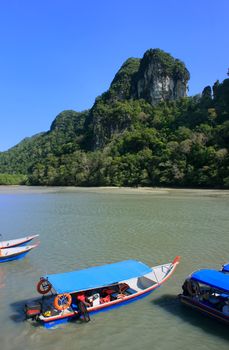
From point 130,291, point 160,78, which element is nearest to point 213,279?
point 130,291

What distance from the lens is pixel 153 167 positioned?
86000 mm

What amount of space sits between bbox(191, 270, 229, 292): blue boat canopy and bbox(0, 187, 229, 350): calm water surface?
1.22 m

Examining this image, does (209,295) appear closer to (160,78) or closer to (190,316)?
(190,316)

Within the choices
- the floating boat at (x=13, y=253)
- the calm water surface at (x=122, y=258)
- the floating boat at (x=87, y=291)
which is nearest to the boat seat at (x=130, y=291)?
the floating boat at (x=87, y=291)

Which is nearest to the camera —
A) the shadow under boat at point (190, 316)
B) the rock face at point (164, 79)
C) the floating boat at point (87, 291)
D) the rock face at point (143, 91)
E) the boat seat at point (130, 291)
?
the shadow under boat at point (190, 316)

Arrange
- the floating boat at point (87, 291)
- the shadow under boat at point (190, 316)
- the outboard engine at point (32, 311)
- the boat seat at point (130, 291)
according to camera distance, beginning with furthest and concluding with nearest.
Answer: the boat seat at point (130, 291) → the outboard engine at point (32, 311) → the floating boat at point (87, 291) → the shadow under boat at point (190, 316)

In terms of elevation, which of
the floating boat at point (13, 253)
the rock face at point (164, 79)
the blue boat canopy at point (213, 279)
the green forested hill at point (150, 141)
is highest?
the rock face at point (164, 79)

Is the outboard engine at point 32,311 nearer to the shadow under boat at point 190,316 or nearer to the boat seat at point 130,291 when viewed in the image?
the boat seat at point 130,291

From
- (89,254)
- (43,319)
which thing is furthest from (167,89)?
(43,319)

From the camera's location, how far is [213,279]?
1145 centimetres

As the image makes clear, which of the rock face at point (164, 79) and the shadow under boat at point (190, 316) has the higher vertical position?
the rock face at point (164, 79)

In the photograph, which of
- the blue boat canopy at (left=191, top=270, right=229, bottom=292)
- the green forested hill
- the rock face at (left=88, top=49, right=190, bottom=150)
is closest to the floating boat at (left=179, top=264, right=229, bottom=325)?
the blue boat canopy at (left=191, top=270, right=229, bottom=292)

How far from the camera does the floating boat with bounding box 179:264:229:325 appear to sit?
11.0m

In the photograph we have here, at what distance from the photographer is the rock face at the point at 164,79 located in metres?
144
